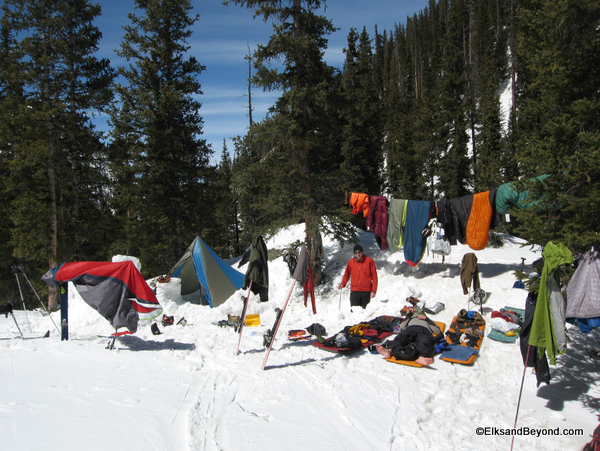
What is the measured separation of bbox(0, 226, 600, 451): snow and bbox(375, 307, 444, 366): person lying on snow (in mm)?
240

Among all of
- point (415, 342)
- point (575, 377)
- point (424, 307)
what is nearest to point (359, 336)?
point (415, 342)

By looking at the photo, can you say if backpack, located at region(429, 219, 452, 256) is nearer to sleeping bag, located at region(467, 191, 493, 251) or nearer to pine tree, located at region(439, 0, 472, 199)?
sleeping bag, located at region(467, 191, 493, 251)

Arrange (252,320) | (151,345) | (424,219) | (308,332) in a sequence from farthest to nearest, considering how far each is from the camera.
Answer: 1. (424,219)
2. (252,320)
3. (308,332)
4. (151,345)

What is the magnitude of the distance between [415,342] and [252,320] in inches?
197

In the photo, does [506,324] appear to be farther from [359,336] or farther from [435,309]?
[359,336]

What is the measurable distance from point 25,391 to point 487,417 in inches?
252

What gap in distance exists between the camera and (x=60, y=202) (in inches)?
571

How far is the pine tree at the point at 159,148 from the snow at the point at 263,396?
21.9 ft

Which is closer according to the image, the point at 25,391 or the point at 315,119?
the point at 25,391

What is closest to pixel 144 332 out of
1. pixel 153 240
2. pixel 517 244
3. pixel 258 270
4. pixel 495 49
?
pixel 258 270

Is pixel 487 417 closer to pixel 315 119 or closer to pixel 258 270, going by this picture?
pixel 258 270

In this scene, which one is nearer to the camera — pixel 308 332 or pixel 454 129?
pixel 308 332

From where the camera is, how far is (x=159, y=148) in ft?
49.7

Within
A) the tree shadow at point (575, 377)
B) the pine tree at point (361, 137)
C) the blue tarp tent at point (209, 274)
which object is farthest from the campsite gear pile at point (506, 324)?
the pine tree at point (361, 137)
